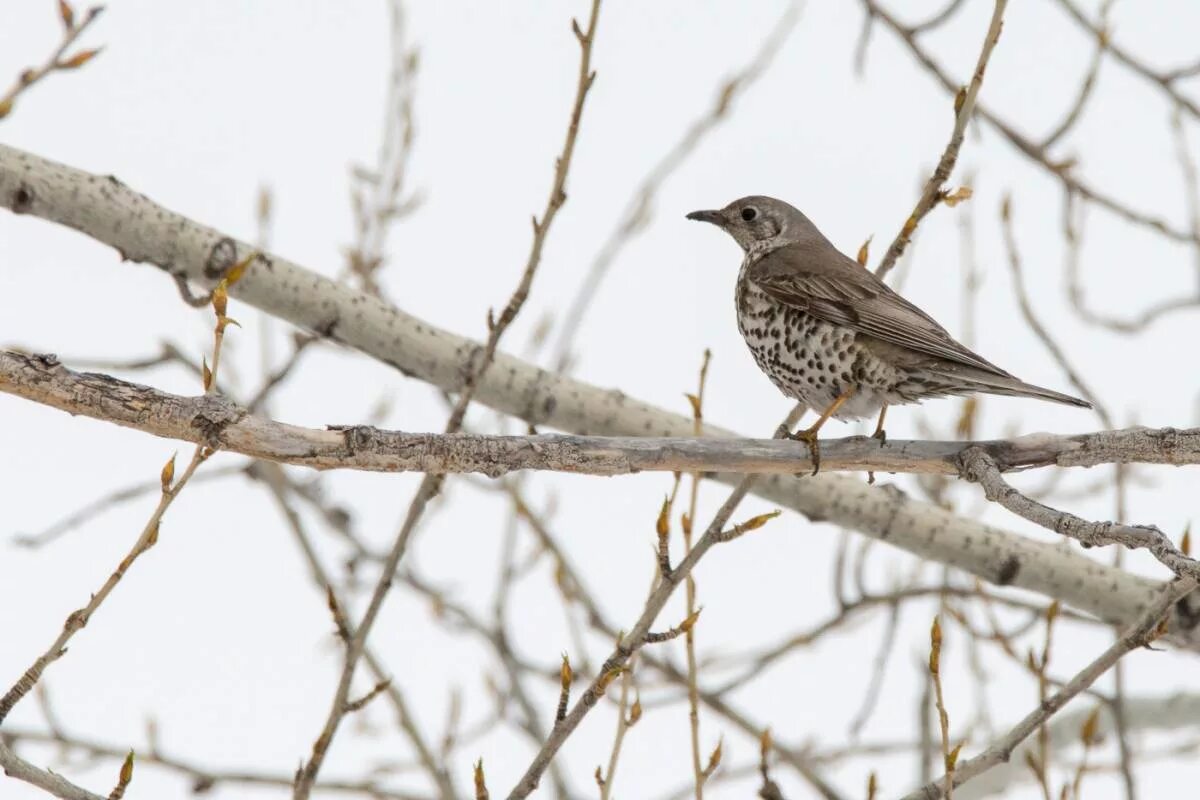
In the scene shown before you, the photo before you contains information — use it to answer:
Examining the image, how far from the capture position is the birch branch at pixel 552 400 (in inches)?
175

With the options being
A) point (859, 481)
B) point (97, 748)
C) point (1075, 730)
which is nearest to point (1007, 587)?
point (859, 481)

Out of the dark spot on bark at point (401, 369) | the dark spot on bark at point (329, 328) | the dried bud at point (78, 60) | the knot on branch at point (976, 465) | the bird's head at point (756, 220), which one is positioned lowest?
the knot on branch at point (976, 465)

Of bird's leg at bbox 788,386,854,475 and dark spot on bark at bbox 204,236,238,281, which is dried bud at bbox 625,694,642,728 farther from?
dark spot on bark at bbox 204,236,238,281

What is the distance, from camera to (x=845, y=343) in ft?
14.9

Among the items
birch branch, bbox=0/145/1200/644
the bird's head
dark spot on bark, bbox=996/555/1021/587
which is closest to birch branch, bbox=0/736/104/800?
birch branch, bbox=0/145/1200/644

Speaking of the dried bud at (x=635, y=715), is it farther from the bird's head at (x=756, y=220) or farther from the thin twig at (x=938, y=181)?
the bird's head at (x=756, y=220)

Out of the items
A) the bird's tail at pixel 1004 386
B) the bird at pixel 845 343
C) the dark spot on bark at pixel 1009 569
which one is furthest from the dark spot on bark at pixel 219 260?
the dark spot on bark at pixel 1009 569

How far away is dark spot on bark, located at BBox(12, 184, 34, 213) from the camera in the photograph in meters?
4.24

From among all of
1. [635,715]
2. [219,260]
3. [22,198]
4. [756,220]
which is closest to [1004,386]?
[635,715]

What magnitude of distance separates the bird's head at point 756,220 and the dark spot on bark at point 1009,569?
5.78ft

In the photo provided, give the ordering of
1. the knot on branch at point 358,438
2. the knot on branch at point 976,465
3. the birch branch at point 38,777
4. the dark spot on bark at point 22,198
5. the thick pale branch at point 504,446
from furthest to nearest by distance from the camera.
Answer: the dark spot on bark at point 22,198 → the knot on branch at point 976,465 → the knot on branch at point 358,438 → the thick pale branch at point 504,446 → the birch branch at point 38,777

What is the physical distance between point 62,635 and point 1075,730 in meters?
4.44

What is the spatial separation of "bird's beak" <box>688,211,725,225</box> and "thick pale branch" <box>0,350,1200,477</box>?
7.27 feet

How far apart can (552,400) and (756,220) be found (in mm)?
1667
